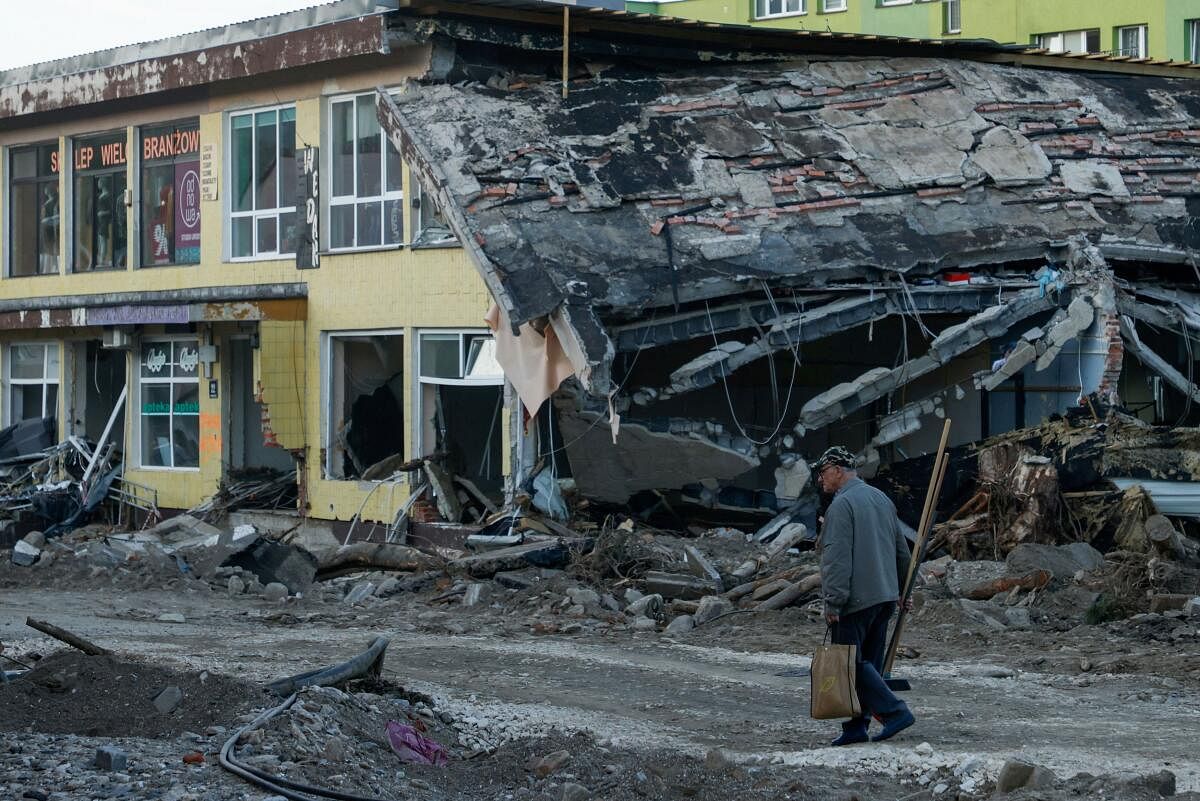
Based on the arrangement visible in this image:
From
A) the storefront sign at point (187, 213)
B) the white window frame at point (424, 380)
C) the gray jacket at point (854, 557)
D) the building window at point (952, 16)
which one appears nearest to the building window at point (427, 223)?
the white window frame at point (424, 380)

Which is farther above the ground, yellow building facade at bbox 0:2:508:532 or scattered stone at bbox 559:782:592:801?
yellow building facade at bbox 0:2:508:532

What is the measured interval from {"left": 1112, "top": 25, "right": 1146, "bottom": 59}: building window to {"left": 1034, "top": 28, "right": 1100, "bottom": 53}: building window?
0.54 m

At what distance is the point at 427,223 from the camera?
64.6 ft

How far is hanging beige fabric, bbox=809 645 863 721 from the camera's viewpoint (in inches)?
356

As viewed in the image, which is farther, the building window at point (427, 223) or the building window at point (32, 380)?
the building window at point (32, 380)

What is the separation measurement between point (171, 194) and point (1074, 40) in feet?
88.7

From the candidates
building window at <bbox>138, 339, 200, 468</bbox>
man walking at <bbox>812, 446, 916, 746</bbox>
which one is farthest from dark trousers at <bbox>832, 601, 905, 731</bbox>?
building window at <bbox>138, 339, 200, 468</bbox>

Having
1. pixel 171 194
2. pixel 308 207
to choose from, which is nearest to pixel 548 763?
pixel 308 207

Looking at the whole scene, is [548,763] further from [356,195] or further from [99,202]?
[99,202]

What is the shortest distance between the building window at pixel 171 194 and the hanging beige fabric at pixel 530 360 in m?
7.41

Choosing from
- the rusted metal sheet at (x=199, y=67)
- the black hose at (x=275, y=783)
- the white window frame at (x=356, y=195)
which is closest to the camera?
the black hose at (x=275, y=783)

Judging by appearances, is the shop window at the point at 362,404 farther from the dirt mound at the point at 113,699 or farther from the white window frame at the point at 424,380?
the dirt mound at the point at 113,699

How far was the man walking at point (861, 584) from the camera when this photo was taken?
913 cm

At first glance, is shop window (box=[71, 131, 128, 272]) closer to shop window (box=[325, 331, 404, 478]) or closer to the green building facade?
Answer: shop window (box=[325, 331, 404, 478])
